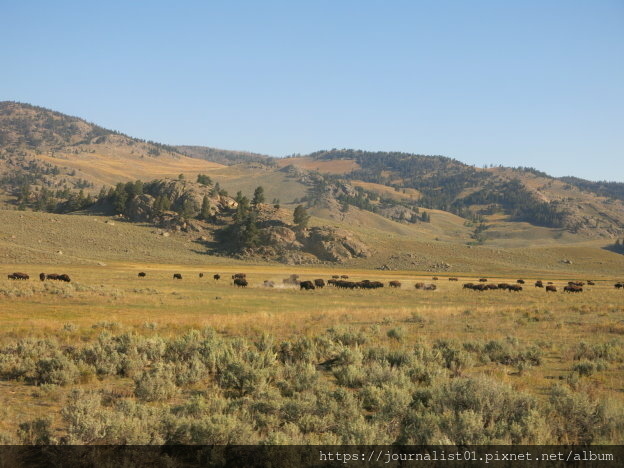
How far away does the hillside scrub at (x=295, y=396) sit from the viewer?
757 cm

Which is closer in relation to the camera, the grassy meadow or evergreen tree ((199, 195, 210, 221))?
the grassy meadow

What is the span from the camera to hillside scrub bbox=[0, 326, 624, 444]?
24.8 ft

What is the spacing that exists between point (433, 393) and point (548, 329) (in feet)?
43.3

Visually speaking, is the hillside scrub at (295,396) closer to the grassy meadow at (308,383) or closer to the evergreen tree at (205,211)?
the grassy meadow at (308,383)

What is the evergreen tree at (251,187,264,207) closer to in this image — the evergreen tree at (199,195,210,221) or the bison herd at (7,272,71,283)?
the evergreen tree at (199,195,210,221)

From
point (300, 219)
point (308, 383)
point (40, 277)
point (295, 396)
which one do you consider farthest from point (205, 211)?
point (295, 396)

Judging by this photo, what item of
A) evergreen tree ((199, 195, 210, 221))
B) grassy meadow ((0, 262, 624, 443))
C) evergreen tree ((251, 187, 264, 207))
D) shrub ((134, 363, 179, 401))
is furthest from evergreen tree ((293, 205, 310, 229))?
shrub ((134, 363, 179, 401))

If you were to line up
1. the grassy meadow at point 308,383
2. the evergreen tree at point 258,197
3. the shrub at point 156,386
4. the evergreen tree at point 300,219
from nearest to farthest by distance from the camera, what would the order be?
the grassy meadow at point 308,383 < the shrub at point 156,386 < the evergreen tree at point 300,219 < the evergreen tree at point 258,197

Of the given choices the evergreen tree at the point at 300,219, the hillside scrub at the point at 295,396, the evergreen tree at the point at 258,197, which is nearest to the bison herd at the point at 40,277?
Answer: the hillside scrub at the point at 295,396

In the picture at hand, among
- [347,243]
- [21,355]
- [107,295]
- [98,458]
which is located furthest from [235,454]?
[347,243]

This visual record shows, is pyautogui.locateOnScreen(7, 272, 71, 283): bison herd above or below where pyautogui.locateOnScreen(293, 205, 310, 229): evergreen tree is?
below

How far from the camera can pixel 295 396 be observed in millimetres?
9938

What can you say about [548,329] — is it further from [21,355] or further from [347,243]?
[347,243]

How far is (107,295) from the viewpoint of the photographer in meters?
31.3
